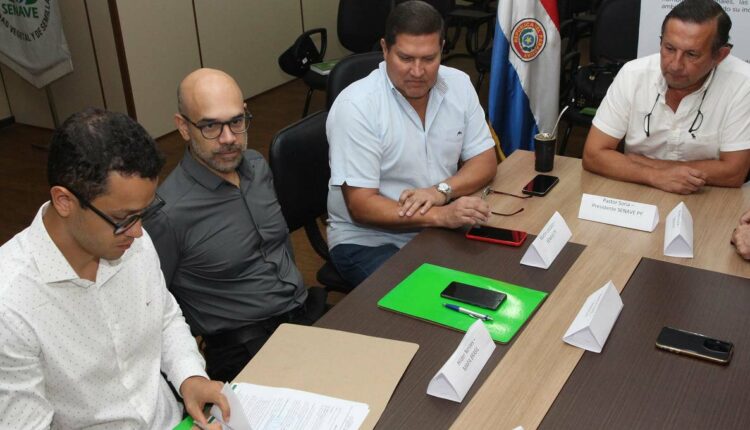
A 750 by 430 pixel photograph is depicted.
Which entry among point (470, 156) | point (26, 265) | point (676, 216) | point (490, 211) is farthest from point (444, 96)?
point (26, 265)

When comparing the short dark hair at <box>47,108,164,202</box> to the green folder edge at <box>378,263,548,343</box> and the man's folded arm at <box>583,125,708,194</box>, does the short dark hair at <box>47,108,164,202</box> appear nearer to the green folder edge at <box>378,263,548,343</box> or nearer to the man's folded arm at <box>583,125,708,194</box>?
the green folder edge at <box>378,263,548,343</box>

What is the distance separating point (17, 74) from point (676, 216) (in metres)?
5.17

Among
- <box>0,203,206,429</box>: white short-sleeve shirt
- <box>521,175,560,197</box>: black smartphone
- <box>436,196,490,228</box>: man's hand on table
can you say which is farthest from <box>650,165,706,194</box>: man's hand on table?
<box>0,203,206,429</box>: white short-sleeve shirt

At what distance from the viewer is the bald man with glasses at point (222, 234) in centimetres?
193

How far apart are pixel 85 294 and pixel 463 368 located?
766 mm

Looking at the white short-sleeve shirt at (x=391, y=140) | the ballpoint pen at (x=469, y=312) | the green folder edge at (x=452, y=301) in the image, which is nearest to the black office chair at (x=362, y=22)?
the white short-sleeve shirt at (x=391, y=140)

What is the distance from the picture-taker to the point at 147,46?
4.97 metres

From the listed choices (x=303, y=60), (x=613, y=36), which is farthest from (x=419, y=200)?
(x=303, y=60)

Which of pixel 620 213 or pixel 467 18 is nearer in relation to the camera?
pixel 620 213

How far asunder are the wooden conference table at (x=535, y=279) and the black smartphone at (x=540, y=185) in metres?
0.03

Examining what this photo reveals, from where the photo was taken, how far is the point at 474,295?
1.72 meters

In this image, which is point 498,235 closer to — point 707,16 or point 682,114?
point 682,114

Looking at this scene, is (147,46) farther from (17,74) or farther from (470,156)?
(470,156)

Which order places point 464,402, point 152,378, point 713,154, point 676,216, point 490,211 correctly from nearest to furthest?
point 464,402
point 152,378
point 676,216
point 490,211
point 713,154
